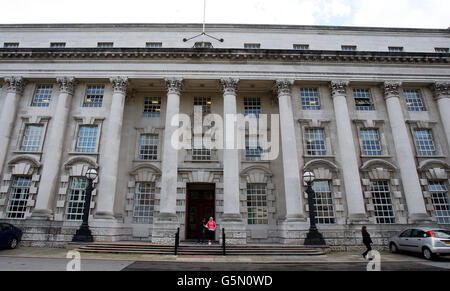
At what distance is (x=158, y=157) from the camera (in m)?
19.7

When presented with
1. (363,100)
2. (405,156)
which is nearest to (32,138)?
(363,100)

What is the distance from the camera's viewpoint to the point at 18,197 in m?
18.1

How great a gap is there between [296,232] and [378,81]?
13640 millimetres

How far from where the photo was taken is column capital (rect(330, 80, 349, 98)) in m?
19.6

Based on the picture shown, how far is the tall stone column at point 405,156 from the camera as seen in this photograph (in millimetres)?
17000

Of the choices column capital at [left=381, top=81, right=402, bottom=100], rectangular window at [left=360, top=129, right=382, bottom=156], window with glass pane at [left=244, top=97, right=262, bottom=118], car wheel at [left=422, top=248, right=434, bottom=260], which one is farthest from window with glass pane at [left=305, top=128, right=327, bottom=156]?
car wheel at [left=422, top=248, right=434, bottom=260]

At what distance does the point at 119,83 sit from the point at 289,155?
1395 cm

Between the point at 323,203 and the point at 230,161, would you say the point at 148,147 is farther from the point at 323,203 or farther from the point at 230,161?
the point at 323,203

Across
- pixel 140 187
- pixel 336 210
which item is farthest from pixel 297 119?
pixel 140 187

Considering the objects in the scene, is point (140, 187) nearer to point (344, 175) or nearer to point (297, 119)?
point (297, 119)

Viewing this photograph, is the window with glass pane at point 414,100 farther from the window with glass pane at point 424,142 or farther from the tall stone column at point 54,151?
the tall stone column at point 54,151

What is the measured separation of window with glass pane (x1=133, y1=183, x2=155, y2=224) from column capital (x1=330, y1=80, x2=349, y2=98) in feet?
52.1

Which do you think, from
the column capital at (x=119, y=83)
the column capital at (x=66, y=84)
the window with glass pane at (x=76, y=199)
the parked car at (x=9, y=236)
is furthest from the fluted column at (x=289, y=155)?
the parked car at (x=9, y=236)

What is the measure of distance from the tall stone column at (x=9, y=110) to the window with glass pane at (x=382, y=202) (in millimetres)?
26883
